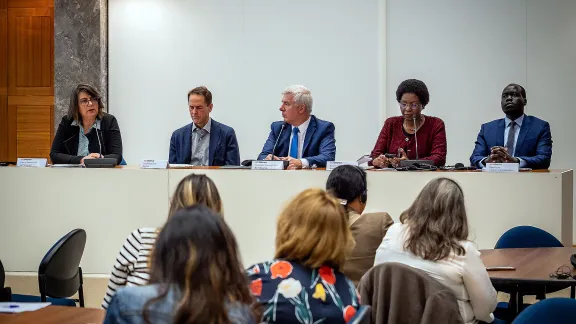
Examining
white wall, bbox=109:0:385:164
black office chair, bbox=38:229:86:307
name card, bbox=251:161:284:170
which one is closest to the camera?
black office chair, bbox=38:229:86:307

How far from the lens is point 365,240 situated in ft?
10.6

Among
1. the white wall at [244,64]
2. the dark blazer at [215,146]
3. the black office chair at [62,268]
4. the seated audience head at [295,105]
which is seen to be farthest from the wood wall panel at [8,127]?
the black office chair at [62,268]

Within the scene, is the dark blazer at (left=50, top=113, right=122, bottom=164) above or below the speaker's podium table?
above

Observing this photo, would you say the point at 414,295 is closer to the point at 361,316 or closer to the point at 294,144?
the point at 361,316

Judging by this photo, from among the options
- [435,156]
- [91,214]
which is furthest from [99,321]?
[435,156]

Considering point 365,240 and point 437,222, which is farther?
point 365,240

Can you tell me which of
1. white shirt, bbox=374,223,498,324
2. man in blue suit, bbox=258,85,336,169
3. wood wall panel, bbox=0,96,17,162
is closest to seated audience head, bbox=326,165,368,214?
white shirt, bbox=374,223,498,324

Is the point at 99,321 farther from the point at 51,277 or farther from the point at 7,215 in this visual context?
the point at 7,215

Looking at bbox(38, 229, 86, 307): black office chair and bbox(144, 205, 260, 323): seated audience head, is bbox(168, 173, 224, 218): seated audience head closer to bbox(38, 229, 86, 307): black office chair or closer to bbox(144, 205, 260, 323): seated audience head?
bbox(38, 229, 86, 307): black office chair

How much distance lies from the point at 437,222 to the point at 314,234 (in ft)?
2.97

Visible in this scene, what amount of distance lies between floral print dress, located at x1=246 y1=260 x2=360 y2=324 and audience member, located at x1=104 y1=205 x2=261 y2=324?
41 cm

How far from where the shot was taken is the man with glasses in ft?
16.9

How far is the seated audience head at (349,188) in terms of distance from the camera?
3.40 meters

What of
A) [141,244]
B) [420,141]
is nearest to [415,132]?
[420,141]
